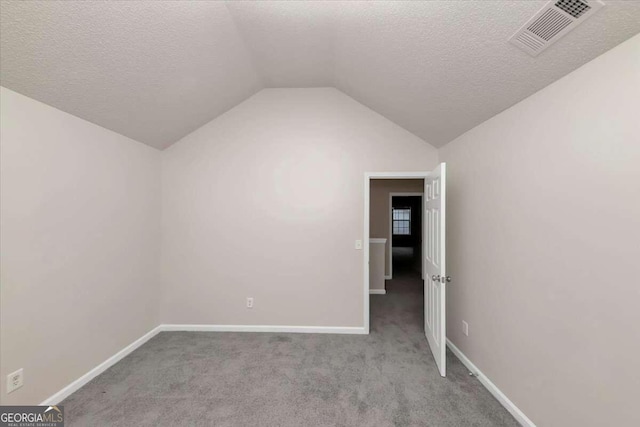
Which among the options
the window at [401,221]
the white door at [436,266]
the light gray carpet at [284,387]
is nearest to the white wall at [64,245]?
the light gray carpet at [284,387]

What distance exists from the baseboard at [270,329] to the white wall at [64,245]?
46cm

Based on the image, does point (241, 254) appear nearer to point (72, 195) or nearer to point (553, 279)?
point (72, 195)

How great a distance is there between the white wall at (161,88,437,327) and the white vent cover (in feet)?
5.67

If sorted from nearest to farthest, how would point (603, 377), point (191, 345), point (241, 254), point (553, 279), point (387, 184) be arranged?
point (603, 377)
point (553, 279)
point (191, 345)
point (241, 254)
point (387, 184)

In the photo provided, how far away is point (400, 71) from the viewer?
214 cm

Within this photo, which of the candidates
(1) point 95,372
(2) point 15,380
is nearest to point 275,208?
(1) point 95,372

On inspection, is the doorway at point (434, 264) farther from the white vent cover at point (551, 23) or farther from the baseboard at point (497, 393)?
the white vent cover at point (551, 23)

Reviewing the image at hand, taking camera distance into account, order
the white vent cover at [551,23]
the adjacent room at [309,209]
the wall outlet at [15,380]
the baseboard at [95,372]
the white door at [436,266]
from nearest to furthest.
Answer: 1. the white vent cover at [551,23]
2. the adjacent room at [309,209]
3. the wall outlet at [15,380]
4. the baseboard at [95,372]
5. the white door at [436,266]

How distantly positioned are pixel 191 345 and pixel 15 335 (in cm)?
142

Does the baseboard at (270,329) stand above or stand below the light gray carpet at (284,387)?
above

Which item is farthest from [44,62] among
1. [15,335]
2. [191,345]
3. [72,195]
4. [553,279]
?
[553,279]

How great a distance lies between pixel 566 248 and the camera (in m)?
1.45

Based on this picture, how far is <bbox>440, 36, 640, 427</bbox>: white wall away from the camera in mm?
1182

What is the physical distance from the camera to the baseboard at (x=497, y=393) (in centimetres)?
171
